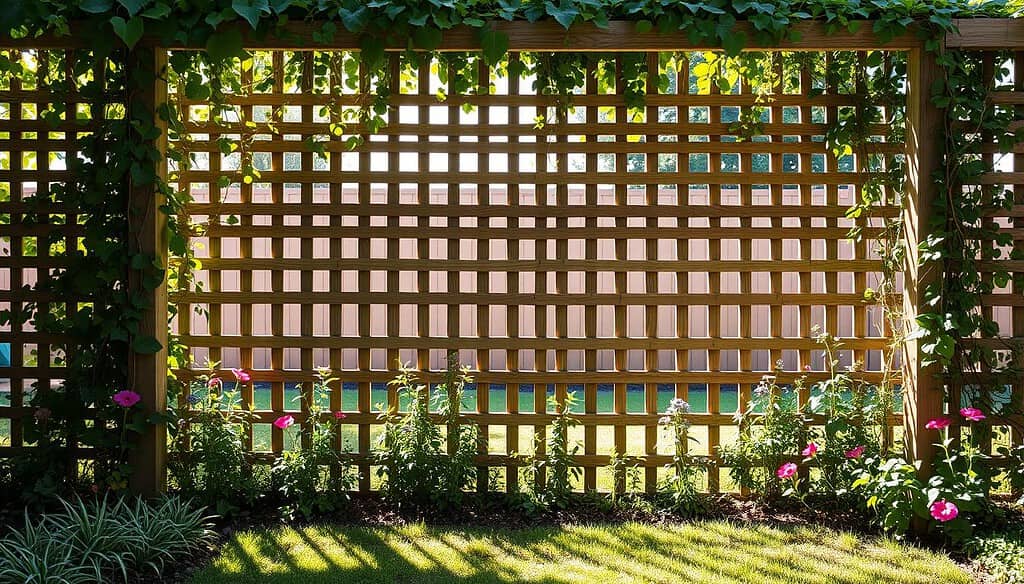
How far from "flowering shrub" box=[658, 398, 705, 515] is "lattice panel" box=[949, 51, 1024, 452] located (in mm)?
1065

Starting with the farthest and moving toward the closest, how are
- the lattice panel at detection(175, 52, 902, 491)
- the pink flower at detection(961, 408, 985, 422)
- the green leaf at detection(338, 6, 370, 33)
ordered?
the lattice panel at detection(175, 52, 902, 491), the pink flower at detection(961, 408, 985, 422), the green leaf at detection(338, 6, 370, 33)

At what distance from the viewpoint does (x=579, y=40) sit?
3066 millimetres

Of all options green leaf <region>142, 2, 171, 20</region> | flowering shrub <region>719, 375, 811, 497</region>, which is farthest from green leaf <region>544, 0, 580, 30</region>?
flowering shrub <region>719, 375, 811, 497</region>

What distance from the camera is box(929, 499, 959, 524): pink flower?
2.87m

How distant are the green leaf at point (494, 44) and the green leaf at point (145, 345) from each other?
1725 mm

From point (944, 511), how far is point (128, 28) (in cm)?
337

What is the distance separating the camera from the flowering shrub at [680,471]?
3404mm

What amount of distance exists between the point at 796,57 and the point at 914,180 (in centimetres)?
77

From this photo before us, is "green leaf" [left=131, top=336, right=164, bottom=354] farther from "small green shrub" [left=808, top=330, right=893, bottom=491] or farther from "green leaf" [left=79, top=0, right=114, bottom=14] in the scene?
"small green shrub" [left=808, top=330, right=893, bottom=491]

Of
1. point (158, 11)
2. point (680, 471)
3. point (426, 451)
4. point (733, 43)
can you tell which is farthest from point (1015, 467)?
point (158, 11)

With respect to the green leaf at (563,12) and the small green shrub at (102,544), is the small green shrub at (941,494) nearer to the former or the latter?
the green leaf at (563,12)

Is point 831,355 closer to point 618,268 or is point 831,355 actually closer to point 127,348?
point 618,268

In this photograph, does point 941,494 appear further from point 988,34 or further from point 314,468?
point 314,468

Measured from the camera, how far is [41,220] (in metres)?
3.38
